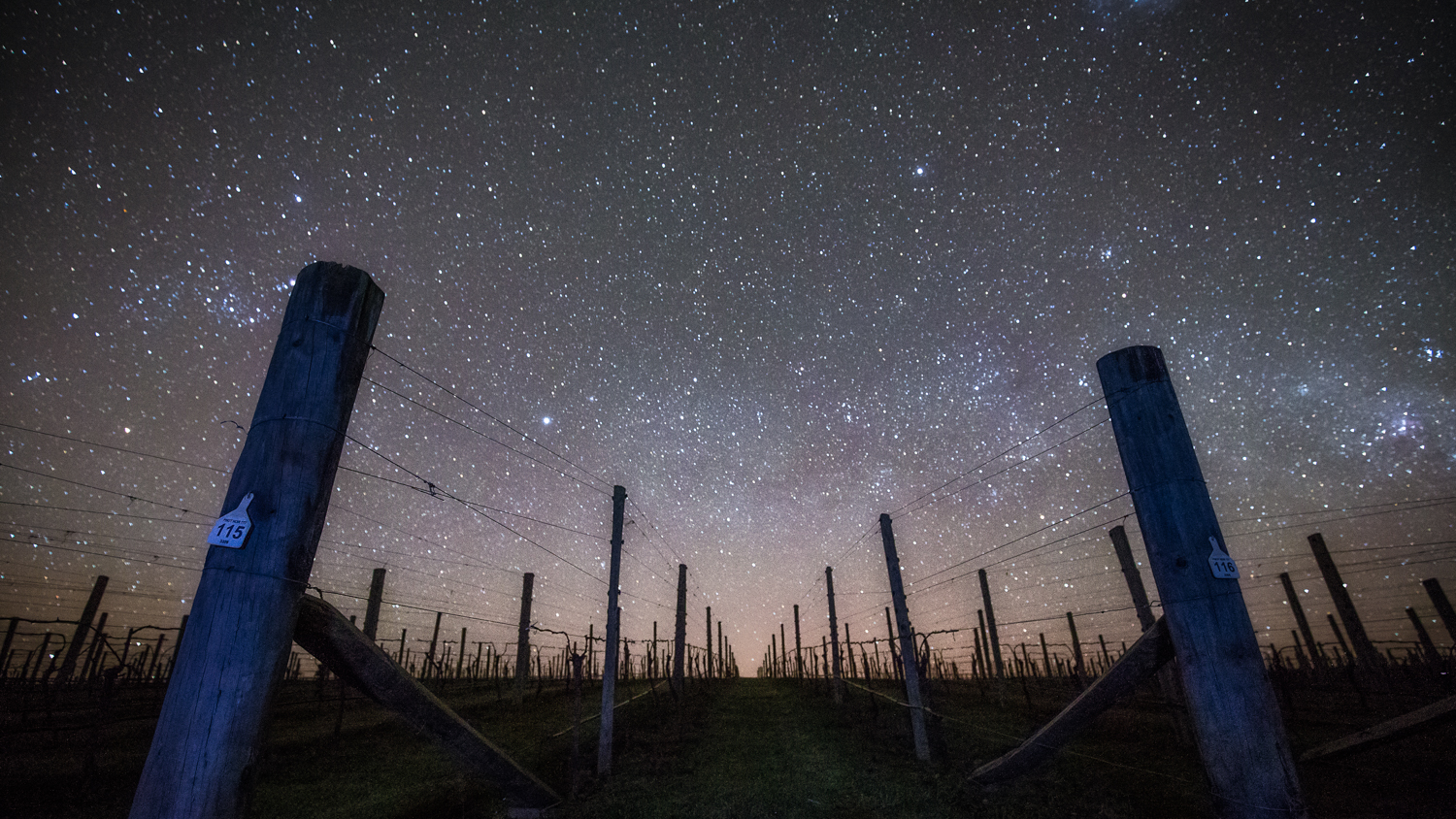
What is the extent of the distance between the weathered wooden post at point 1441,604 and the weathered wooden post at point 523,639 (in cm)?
3516

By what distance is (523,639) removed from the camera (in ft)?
75.4

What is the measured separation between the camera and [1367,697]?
66.4 feet

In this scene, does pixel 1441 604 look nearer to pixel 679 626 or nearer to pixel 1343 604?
pixel 1343 604

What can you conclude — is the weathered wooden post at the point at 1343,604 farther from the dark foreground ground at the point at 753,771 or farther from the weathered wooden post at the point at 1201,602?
the weathered wooden post at the point at 1201,602

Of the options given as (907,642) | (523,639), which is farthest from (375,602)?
(907,642)

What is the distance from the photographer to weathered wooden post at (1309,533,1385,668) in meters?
19.8

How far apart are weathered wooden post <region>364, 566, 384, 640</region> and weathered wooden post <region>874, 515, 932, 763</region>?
62.7 feet

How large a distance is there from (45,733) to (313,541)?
22475 millimetres

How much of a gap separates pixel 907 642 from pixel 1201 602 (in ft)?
32.1

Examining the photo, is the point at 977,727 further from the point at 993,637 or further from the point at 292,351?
the point at 292,351

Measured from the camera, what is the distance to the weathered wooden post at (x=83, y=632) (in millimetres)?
Answer: 22441

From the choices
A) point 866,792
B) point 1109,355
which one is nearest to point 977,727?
point 866,792

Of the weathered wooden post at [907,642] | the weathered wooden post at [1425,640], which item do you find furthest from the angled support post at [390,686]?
the weathered wooden post at [1425,640]

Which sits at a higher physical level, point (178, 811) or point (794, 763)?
A: point (178, 811)
